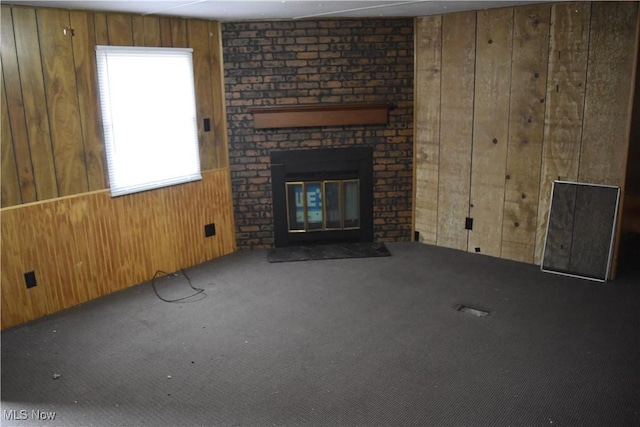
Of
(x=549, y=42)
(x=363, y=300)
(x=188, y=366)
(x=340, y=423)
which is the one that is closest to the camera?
(x=340, y=423)

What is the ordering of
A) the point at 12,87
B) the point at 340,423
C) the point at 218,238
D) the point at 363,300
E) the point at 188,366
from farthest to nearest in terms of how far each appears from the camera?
the point at 218,238
the point at 363,300
the point at 12,87
the point at 188,366
the point at 340,423

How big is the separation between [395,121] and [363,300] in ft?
6.56

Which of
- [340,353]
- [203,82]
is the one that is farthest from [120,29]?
[340,353]

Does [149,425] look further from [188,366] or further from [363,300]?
[363,300]

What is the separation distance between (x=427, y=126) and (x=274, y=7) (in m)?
1.93

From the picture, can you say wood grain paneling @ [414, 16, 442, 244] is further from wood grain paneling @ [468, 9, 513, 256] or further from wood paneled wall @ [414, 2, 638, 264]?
wood grain paneling @ [468, 9, 513, 256]

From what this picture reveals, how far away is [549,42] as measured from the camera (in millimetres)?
4477

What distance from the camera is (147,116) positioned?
454 centimetres

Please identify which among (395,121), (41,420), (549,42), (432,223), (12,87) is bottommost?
(41,420)

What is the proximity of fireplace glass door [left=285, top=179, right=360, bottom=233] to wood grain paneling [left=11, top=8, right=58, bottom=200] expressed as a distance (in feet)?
7.17

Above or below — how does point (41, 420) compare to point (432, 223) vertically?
below

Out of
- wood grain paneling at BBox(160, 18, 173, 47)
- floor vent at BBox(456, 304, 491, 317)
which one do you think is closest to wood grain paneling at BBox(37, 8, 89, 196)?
wood grain paneling at BBox(160, 18, 173, 47)

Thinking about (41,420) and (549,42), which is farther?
(549,42)

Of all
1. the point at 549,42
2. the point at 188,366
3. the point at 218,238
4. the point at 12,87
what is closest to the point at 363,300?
the point at 188,366
